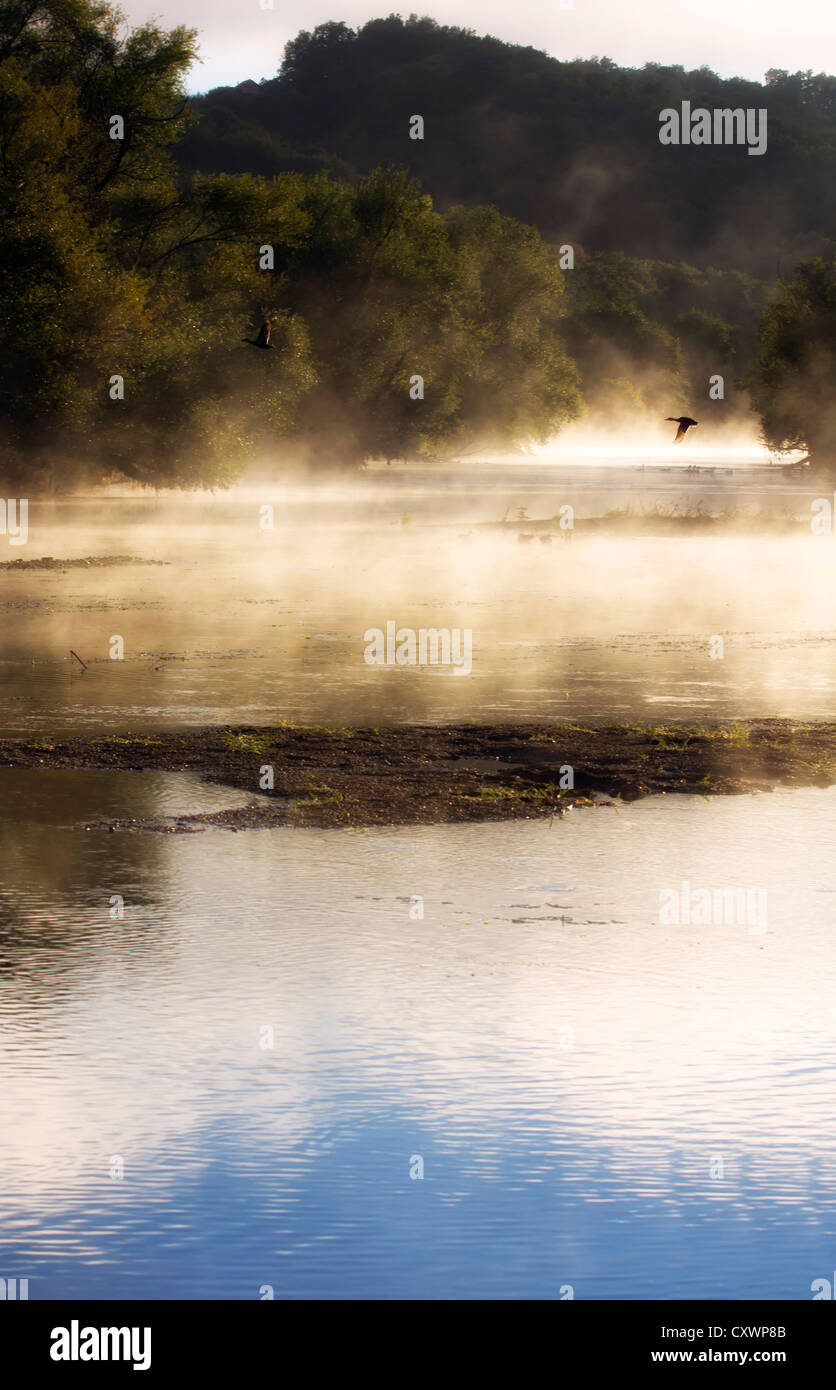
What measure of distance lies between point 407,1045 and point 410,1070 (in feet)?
1.00

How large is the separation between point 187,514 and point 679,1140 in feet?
172

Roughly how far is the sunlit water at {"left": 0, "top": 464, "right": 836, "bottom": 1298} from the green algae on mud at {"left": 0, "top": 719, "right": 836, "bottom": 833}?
0.39m

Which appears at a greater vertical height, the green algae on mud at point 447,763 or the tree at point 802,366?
the tree at point 802,366

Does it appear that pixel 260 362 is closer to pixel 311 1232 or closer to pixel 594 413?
pixel 311 1232

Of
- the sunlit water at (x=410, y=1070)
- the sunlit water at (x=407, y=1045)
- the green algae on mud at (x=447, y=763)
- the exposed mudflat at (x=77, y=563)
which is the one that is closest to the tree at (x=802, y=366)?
the exposed mudflat at (x=77, y=563)

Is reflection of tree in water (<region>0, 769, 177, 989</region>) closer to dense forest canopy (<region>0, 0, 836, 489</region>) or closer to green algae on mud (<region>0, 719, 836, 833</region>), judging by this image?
green algae on mud (<region>0, 719, 836, 833</region>)

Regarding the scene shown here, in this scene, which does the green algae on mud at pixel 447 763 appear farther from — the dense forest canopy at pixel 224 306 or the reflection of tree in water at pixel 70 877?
the dense forest canopy at pixel 224 306

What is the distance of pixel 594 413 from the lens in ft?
465

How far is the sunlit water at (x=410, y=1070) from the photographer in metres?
5.34

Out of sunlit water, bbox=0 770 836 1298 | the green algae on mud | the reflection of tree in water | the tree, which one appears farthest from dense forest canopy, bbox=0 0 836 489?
sunlit water, bbox=0 770 836 1298

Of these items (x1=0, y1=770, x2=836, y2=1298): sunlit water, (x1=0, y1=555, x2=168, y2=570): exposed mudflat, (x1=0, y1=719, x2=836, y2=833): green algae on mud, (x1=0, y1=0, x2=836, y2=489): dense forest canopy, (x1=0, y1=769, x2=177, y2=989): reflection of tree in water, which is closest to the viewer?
(x1=0, y1=770, x2=836, y2=1298): sunlit water

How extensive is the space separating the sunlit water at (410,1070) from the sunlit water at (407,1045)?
16mm

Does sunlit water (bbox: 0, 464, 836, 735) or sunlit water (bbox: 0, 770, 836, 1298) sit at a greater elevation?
sunlit water (bbox: 0, 464, 836, 735)

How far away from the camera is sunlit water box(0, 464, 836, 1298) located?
211 inches
